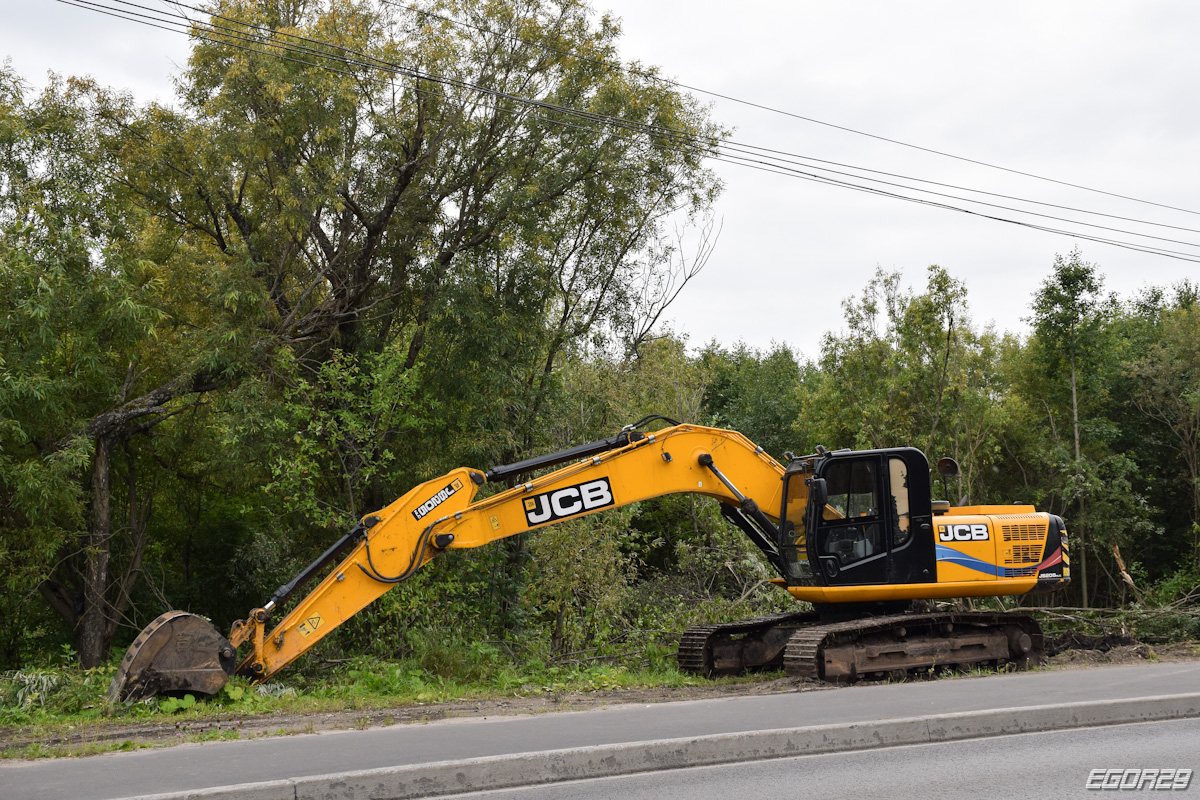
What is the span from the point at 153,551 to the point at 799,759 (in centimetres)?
1732

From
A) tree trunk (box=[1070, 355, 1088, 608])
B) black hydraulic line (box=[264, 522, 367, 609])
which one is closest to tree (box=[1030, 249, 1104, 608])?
tree trunk (box=[1070, 355, 1088, 608])

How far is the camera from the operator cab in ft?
37.6

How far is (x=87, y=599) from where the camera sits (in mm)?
16391

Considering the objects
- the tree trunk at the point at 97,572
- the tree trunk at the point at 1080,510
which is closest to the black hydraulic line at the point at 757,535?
the tree trunk at the point at 97,572

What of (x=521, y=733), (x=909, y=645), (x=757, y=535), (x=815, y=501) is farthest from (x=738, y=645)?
(x=521, y=733)

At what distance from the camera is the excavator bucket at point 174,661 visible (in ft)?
29.8

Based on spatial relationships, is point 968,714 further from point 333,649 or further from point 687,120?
point 687,120

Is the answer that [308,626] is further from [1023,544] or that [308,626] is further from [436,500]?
[1023,544]

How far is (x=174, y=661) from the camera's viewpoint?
9.27 metres

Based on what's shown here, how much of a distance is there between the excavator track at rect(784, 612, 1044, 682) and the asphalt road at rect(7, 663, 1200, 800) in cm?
58

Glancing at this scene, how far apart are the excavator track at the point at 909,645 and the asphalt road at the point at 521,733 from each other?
1.92 feet

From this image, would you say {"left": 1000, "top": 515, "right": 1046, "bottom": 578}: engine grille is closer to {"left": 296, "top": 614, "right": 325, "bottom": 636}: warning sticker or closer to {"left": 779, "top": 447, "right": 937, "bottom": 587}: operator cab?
{"left": 779, "top": 447, "right": 937, "bottom": 587}: operator cab

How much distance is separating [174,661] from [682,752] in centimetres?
532

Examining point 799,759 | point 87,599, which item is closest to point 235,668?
point 799,759
